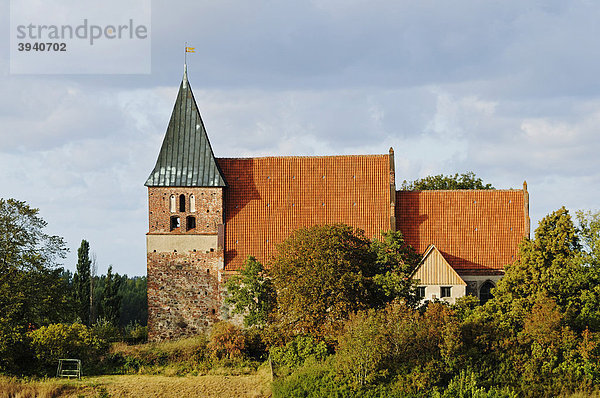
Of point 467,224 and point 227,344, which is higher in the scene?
point 467,224

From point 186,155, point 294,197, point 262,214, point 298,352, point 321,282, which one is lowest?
point 298,352

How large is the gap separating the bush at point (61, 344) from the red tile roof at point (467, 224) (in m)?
17.2

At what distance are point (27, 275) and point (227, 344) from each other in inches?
413

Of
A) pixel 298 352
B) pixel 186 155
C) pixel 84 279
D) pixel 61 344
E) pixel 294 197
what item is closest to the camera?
pixel 298 352

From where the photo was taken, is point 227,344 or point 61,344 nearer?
point 61,344

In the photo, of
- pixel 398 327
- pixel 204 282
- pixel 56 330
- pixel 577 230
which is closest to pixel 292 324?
pixel 398 327

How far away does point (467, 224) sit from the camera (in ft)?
127

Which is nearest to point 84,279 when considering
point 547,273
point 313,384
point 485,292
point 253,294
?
point 253,294

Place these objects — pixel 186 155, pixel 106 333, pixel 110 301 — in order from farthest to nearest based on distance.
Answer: pixel 110 301 < pixel 186 155 < pixel 106 333

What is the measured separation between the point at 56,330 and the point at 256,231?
11.6m

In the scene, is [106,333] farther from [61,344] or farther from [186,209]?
[186,209]

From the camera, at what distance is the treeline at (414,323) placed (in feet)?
92.4

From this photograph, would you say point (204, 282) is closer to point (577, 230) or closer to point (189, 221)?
point (189, 221)

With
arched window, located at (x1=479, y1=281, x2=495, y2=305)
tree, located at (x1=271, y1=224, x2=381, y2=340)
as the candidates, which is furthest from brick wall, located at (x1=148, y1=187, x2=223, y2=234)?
arched window, located at (x1=479, y1=281, x2=495, y2=305)
